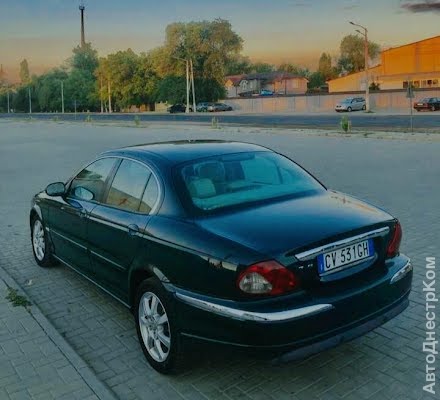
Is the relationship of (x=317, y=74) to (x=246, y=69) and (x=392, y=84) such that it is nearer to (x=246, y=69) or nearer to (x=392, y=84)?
(x=246, y=69)

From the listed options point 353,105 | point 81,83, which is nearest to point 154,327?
point 353,105

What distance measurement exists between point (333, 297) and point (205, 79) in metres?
83.9

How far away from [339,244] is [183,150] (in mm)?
1695

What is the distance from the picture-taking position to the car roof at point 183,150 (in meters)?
4.29

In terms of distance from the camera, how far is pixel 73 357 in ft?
12.9

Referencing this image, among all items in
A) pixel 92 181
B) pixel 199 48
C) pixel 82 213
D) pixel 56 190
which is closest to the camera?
pixel 82 213

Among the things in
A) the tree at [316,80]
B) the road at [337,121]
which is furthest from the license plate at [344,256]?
the tree at [316,80]

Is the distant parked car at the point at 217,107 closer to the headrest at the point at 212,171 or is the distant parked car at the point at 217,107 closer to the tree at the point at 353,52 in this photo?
the tree at the point at 353,52

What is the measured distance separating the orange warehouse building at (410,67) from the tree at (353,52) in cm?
4262

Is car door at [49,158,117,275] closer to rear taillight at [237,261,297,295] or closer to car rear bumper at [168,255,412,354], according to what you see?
car rear bumper at [168,255,412,354]

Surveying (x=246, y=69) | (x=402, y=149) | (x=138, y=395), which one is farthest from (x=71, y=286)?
(x=246, y=69)

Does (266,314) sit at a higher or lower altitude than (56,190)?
lower

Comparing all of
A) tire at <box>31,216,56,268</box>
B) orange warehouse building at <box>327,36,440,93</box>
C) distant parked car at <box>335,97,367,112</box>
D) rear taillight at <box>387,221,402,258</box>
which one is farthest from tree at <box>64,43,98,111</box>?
rear taillight at <box>387,221,402,258</box>

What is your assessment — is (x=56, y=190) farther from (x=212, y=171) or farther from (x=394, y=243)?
(x=394, y=243)
